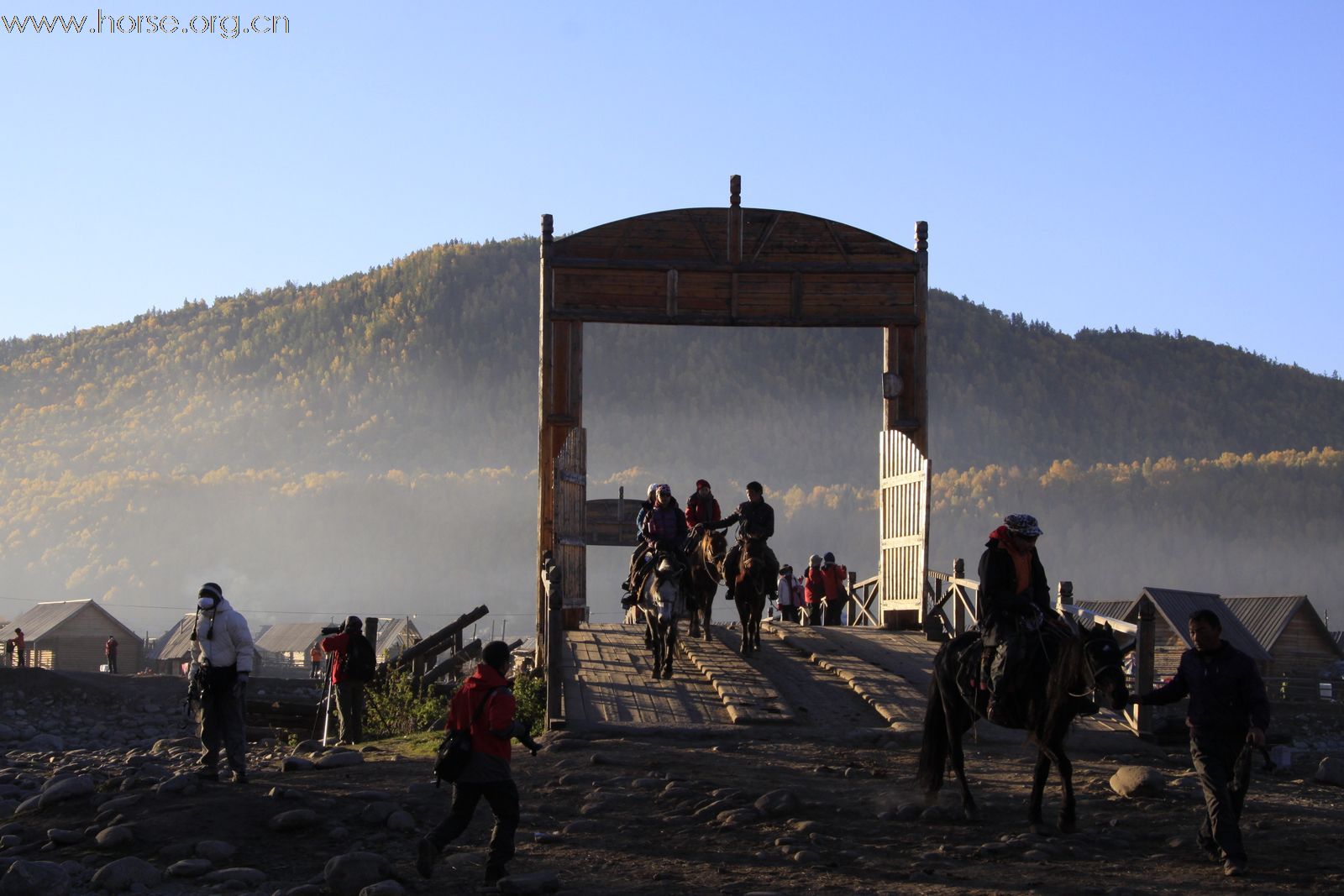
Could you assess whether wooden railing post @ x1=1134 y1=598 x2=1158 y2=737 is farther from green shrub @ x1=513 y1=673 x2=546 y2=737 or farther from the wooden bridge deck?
green shrub @ x1=513 y1=673 x2=546 y2=737

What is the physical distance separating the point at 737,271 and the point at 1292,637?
36069mm

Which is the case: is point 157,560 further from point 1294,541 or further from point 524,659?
point 524,659

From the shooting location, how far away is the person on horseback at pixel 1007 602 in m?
10.8

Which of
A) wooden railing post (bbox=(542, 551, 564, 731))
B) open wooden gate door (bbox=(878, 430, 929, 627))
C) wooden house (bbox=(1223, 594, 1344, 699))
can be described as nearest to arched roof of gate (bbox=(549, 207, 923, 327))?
open wooden gate door (bbox=(878, 430, 929, 627))

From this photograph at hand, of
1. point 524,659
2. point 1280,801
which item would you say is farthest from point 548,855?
point 524,659

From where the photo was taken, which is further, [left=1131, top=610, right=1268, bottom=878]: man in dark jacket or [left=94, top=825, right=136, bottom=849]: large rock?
[left=94, top=825, right=136, bottom=849]: large rock

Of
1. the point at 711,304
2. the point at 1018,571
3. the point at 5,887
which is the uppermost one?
the point at 711,304

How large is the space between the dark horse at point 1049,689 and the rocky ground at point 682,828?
1.16ft

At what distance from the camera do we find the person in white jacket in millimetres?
13695

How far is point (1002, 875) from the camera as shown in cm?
950

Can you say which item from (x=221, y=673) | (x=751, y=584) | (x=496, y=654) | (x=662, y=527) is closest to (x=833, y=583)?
Answer: (x=751, y=584)

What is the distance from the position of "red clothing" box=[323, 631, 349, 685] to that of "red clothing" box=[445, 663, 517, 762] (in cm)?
922

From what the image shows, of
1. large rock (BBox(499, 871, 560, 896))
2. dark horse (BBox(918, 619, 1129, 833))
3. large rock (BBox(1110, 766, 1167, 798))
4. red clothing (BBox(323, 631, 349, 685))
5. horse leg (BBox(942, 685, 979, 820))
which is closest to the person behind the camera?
large rock (BBox(499, 871, 560, 896))

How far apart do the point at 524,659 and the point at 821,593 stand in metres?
7.21
